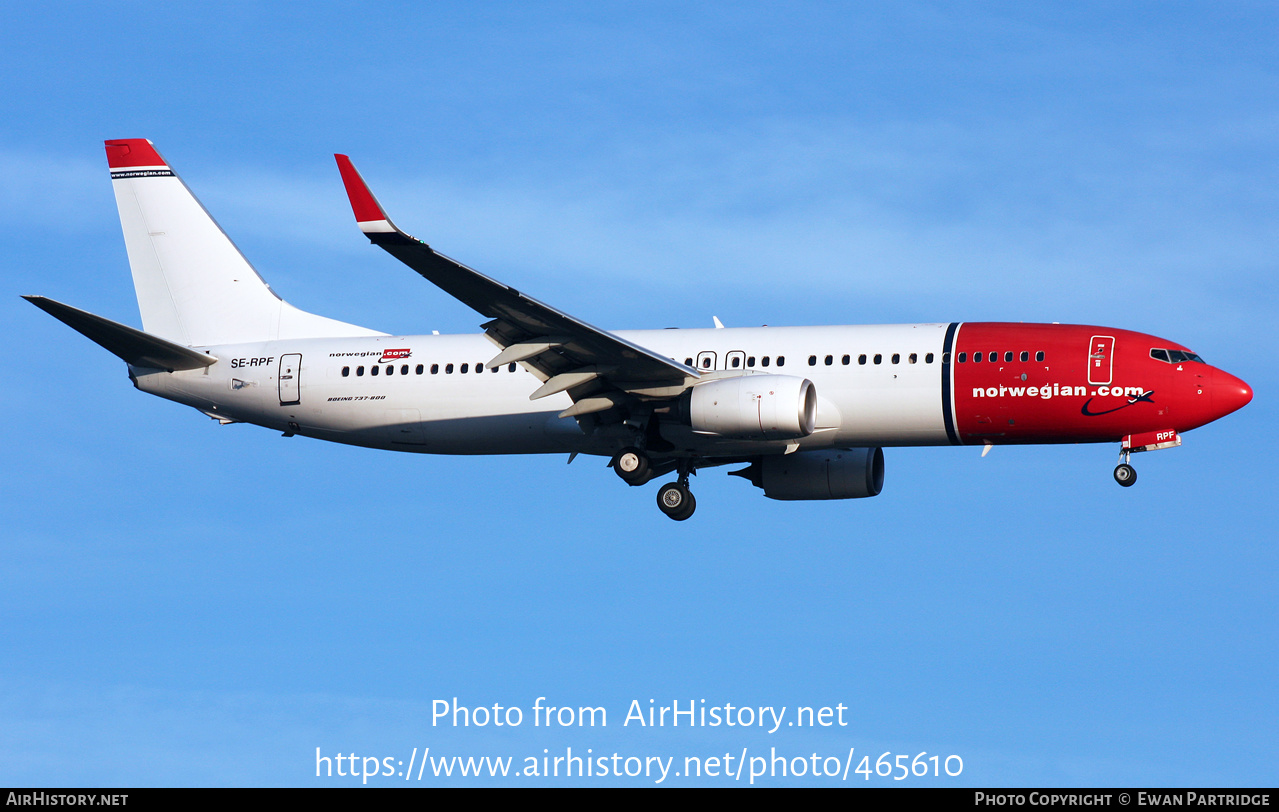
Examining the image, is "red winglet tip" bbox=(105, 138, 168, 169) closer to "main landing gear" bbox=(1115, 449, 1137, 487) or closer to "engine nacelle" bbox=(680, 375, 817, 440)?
"engine nacelle" bbox=(680, 375, 817, 440)

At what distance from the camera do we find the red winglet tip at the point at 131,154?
150ft

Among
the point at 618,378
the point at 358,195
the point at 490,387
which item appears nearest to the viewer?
the point at 358,195

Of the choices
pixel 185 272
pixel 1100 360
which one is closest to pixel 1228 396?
pixel 1100 360

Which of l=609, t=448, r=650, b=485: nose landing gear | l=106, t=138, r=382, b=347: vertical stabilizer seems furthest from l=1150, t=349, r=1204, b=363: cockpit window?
l=106, t=138, r=382, b=347: vertical stabilizer

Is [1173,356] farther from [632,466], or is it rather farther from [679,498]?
[632,466]

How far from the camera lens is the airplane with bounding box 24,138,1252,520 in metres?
36.3

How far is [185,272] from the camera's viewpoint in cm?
4472

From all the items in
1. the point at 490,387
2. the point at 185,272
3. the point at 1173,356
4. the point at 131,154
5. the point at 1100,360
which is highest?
the point at 131,154

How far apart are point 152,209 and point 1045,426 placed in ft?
85.3

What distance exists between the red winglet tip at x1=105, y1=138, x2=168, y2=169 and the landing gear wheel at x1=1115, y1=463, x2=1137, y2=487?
28244mm

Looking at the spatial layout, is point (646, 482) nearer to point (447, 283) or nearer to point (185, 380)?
point (447, 283)

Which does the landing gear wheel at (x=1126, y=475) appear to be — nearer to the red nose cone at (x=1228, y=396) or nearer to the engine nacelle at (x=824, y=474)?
the red nose cone at (x=1228, y=396)

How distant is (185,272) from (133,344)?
3952 mm

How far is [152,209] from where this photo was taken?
45.2 metres
